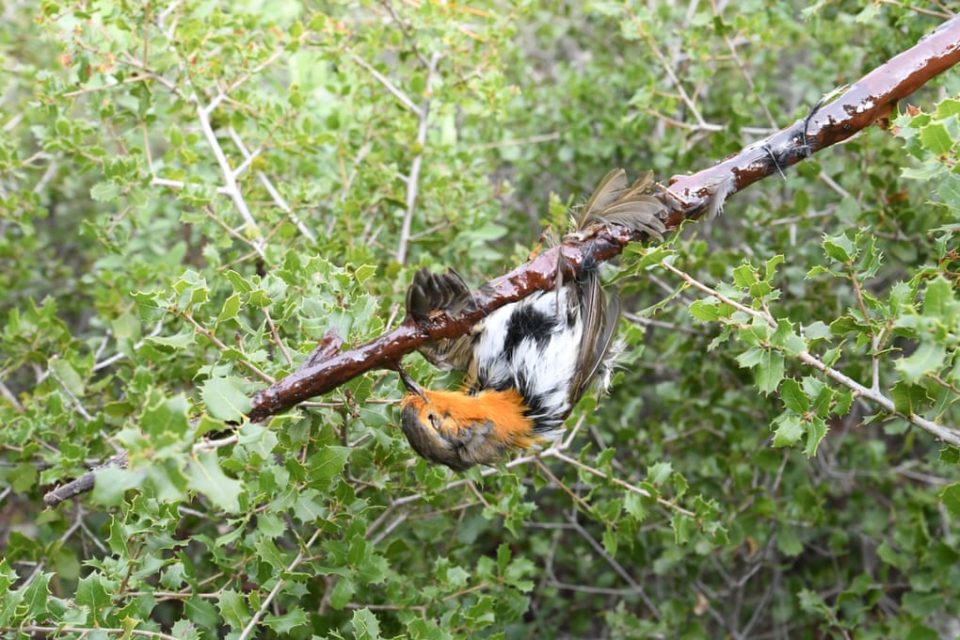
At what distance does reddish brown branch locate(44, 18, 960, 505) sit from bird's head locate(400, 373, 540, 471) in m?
0.13

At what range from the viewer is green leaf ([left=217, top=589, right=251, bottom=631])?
6.93 ft

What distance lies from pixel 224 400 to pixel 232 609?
0.68 meters

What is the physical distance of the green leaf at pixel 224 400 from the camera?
1.67 m

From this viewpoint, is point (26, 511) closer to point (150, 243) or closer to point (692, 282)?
point (150, 243)

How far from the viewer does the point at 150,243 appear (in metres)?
3.48

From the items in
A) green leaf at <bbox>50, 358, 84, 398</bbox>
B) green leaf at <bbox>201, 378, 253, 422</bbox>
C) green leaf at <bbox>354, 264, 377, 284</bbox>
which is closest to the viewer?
green leaf at <bbox>201, 378, 253, 422</bbox>

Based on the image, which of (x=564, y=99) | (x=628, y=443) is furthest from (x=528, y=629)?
(x=564, y=99)

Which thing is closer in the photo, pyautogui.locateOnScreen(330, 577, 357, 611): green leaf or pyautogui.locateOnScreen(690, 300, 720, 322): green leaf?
pyautogui.locateOnScreen(690, 300, 720, 322): green leaf

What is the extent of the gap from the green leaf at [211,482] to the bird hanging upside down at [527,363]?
2.12ft

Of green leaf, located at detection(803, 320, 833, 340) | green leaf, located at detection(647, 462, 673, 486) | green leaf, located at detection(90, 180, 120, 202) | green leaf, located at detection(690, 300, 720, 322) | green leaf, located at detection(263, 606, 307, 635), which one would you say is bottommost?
green leaf, located at detection(647, 462, 673, 486)

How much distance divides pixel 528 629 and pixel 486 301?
6.24 feet

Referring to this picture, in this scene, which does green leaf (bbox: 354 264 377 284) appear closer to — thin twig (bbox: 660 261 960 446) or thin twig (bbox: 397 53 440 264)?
thin twig (bbox: 660 261 960 446)

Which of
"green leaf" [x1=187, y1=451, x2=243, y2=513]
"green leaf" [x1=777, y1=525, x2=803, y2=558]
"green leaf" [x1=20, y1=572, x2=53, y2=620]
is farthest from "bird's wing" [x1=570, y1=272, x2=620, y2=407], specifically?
"green leaf" [x1=20, y1=572, x2=53, y2=620]

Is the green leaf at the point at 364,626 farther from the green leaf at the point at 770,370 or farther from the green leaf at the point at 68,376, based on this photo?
the green leaf at the point at 68,376
